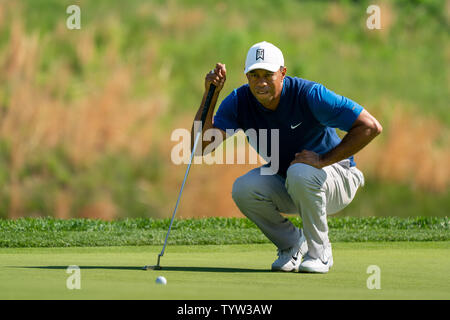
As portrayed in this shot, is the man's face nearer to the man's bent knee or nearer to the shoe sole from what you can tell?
the man's bent knee

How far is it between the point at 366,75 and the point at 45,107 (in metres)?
5.53

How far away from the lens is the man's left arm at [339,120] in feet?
16.3

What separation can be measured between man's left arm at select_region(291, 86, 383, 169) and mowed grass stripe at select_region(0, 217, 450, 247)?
2.20 metres

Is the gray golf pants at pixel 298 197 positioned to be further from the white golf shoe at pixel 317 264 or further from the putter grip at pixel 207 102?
the putter grip at pixel 207 102

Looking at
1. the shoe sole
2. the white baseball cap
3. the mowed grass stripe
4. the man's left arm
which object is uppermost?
the white baseball cap

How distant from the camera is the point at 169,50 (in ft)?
45.1

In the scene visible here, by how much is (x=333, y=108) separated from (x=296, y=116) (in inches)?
11.3

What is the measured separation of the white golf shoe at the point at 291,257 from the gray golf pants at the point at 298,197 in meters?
0.04

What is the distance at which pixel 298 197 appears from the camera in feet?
16.4

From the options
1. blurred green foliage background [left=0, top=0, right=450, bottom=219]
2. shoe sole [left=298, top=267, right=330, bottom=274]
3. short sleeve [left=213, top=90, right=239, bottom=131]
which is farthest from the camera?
blurred green foliage background [left=0, top=0, right=450, bottom=219]

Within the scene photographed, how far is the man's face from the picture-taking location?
498cm

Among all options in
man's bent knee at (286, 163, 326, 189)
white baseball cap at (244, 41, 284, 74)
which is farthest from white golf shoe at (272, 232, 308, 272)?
white baseball cap at (244, 41, 284, 74)

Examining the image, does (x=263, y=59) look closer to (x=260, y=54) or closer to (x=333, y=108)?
(x=260, y=54)
